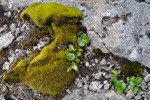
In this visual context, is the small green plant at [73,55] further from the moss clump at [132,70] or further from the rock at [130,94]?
the rock at [130,94]

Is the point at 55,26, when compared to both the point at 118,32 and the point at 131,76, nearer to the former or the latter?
the point at 118,32

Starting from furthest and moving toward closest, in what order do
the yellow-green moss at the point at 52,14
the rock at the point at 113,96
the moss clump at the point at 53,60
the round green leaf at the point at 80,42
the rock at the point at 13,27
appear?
the rock at the point at 13,27, the yellow-green moss at the point at 52,14, the round green leaf at the point at 80,42, the moss clump at the point at 53,60, the rock at the point at 113,96

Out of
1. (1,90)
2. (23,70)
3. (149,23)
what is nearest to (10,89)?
(1,90)

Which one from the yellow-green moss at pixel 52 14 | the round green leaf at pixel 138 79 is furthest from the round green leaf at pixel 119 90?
the yellow-green moss at pixel 52 14

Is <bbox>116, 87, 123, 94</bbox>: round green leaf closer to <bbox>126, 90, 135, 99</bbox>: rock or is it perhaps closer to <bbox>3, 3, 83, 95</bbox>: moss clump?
<bbox>126, 90, 135, 99</bbox>: rock

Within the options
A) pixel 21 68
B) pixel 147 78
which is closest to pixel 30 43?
pixel 21 68

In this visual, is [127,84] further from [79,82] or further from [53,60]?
[53,60]
